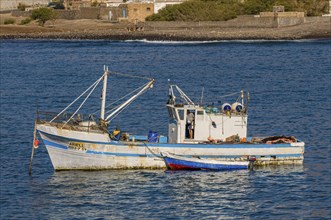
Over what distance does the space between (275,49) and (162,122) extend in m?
66.9

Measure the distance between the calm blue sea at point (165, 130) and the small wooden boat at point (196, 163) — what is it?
0.30 meters

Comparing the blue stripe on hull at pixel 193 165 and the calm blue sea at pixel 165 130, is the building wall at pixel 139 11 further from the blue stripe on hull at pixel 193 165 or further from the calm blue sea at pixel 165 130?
the blue stripe on hull at pixel 193 165

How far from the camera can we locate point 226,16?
157875mm

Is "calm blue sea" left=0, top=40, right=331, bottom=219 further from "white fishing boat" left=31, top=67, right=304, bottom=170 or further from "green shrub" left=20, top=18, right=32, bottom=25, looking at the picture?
"green shrub" left=20, top=18, right=32, bottom=25

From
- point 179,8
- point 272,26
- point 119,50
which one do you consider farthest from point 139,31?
point 119,50

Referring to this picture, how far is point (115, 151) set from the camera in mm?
42719

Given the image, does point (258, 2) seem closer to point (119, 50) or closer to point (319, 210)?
point (119, 50)

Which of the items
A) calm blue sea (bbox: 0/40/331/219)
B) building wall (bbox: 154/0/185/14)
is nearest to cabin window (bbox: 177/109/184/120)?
calm blue sea (bbox: 0/40/331/219)

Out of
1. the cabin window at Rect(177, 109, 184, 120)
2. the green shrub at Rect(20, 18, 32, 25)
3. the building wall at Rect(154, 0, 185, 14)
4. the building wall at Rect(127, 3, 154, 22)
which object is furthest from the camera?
the green shrub at Rect(20, 18, 32, 25)

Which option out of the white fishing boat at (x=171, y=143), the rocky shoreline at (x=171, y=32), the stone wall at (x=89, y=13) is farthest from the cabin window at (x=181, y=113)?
the stone wall at (x=89, y=13)

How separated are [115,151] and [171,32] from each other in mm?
108919

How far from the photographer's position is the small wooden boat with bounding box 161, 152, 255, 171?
42.6 meters

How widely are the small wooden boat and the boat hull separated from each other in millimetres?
265

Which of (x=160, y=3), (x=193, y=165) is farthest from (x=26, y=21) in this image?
(x=193, y=165)
